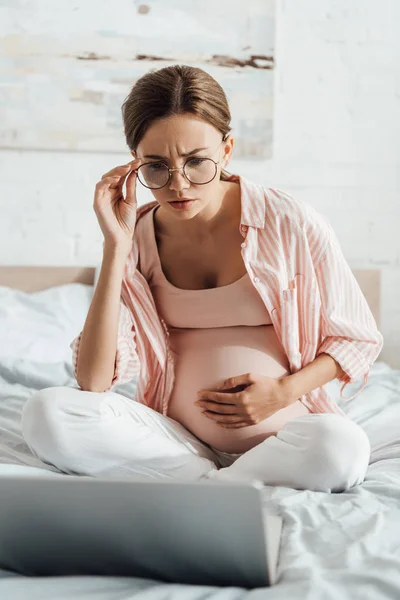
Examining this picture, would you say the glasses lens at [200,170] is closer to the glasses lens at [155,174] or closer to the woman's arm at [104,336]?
the glasses lens at [155,174]

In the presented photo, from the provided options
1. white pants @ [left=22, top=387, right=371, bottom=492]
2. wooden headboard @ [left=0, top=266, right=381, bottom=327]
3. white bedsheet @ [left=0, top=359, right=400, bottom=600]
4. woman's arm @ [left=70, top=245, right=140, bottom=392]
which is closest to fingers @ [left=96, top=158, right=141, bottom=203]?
woman's arm @ [left=70, top=245, right=140, bottom=392]

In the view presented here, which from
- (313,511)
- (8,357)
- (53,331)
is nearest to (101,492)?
(313,511)

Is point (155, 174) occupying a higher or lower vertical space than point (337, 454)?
higher

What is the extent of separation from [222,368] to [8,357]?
0.90 m

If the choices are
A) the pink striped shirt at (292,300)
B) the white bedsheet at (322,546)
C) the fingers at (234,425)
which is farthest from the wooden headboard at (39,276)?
the fingers at (234,425)

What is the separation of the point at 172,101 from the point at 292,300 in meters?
0.41

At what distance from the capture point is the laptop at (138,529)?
741 millimetres

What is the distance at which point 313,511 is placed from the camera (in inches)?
43.4

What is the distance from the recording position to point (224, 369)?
1422 mm

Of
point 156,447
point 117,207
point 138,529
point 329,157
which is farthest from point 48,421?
point 329,157

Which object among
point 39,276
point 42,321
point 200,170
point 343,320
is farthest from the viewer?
point 39,276

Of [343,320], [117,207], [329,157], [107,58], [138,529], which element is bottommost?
[138,529]

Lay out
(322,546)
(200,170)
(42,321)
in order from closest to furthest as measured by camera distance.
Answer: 1. (322,546)
2. (200,170)
3. (42,321)

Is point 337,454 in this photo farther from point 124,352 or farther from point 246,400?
point 124,352
